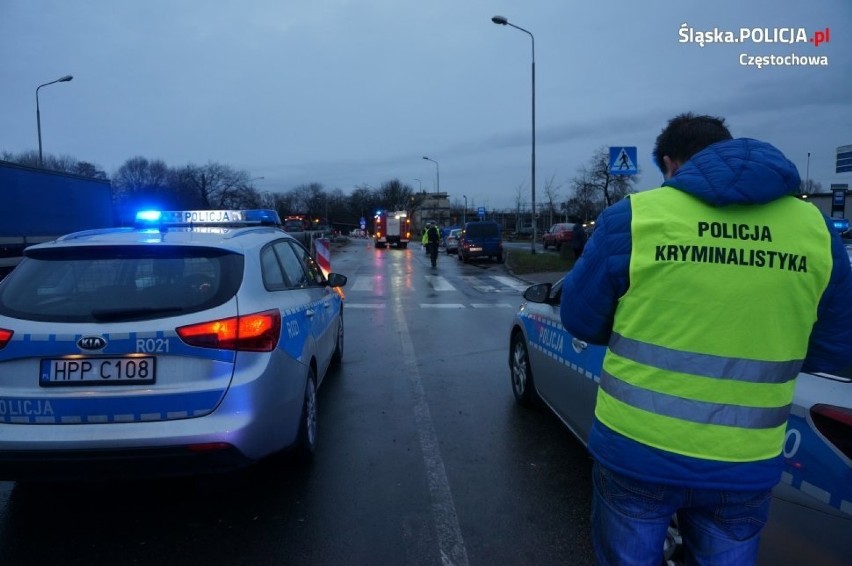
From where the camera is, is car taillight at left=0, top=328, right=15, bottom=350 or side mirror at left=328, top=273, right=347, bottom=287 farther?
side mirror at left=328, top=273, right=347, bottom=287

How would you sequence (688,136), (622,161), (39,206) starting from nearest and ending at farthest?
(688,136), (622,161), (39,206)

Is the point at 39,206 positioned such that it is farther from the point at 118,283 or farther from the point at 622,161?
the point at 118,283

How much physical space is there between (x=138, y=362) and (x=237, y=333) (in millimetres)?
522

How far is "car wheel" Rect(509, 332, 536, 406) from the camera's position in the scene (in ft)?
18.0

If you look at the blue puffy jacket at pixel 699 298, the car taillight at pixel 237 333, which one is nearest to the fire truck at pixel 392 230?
the car taillight at pixel 237 333

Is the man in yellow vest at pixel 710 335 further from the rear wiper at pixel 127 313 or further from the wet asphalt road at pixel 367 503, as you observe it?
the rear wiper at pixel 127 313

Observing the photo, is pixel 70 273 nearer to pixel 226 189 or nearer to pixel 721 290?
pixel 721 290

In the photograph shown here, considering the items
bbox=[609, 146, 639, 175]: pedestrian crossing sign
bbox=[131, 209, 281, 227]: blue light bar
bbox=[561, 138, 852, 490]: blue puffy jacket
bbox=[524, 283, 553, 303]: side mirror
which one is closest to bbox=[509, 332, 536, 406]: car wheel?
bbox=[524, 283, 553, 303]: side mirror

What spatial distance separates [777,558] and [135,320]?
3.16 meters

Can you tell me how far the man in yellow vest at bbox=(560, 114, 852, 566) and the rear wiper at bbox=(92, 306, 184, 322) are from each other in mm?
2508

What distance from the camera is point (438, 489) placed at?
394 centimetres

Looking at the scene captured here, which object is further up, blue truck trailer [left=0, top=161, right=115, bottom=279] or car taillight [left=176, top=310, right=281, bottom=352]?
blue truck trailer [left=0, top=161, right=115, bottom=279]

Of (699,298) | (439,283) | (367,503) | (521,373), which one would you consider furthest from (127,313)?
(439,283)

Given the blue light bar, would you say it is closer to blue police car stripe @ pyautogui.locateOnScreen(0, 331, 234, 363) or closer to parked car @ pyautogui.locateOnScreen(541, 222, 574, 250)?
blue police car stripe @ pyautogui.locateOnScreen(0, 331, 234, 363)
